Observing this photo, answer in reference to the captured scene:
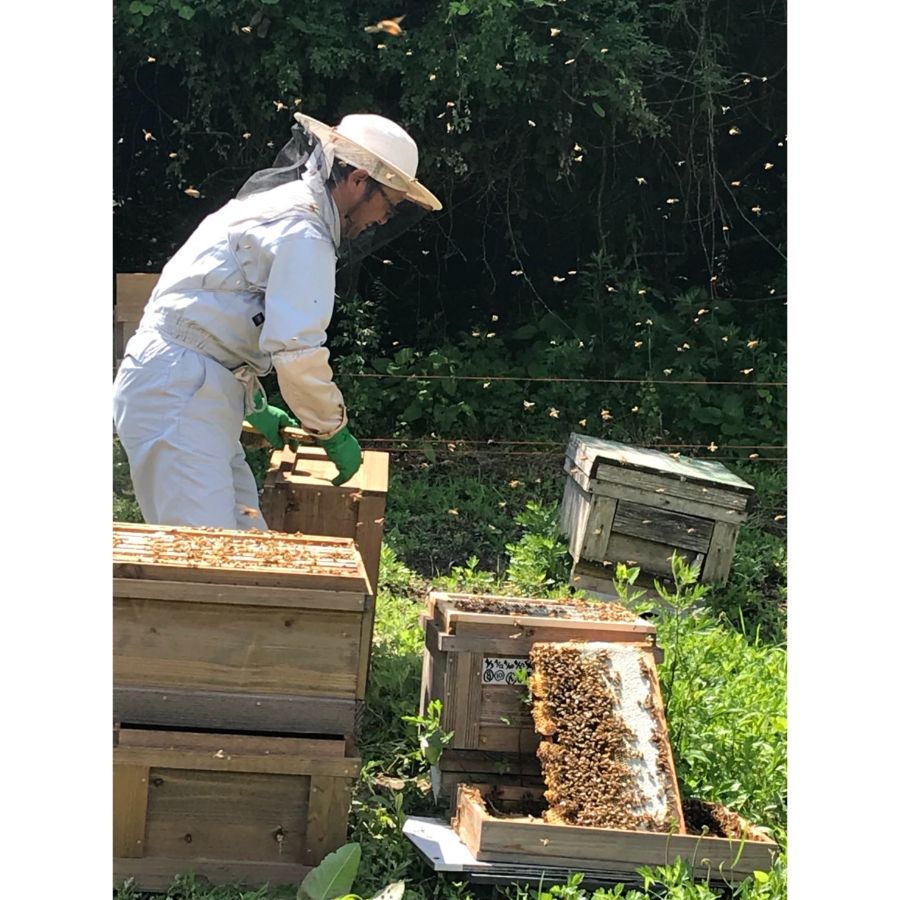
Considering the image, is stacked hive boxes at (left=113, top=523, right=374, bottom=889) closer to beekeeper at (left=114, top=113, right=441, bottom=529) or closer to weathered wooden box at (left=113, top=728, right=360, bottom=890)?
weathered wooden box at (left=113, top=728, right=360, bottom=890)

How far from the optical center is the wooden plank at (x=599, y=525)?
14.9 feet

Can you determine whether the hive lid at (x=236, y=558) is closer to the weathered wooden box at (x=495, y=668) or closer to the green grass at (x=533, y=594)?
the weathered wooden box at (x=495, y=668)

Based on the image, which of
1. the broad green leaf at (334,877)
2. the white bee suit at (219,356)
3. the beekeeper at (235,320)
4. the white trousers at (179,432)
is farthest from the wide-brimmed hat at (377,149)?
the broad green leaf at (334,877)

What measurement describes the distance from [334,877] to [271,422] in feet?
5.83

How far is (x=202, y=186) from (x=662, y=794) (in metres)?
5.49

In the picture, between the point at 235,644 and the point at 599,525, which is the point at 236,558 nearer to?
the point at 235,644

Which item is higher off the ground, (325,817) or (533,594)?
(325,817)

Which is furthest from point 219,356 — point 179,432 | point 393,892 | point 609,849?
point 609,849

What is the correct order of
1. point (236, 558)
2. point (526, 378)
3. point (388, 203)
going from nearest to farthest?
point (236, 558)
point (388, 203)
point (526, 378)

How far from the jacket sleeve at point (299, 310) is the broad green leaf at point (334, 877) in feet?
4.27

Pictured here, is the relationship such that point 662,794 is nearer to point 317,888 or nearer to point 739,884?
point 739,884

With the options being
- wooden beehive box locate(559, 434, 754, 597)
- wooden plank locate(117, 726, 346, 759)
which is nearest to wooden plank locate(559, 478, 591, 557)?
wooden beehive box locate(559, 434, 754, 597)

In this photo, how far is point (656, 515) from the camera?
4.55 meters
